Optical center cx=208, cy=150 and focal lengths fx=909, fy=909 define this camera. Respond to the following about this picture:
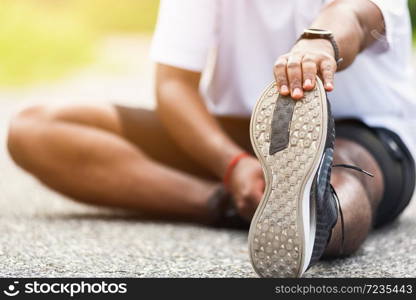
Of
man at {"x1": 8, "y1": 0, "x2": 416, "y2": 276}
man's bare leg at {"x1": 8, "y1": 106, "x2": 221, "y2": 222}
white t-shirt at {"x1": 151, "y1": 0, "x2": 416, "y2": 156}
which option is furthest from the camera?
man's bare leg at {"x1": 8, "y1": 106, "x2": 221, "y2": 222}

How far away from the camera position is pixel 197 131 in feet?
7.07

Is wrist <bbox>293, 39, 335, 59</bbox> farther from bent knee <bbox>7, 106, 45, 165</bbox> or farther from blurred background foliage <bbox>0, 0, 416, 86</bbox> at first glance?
blurred background foliage <bbox>0, 0, 416, 86</bbox>

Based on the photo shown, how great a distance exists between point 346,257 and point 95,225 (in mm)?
720

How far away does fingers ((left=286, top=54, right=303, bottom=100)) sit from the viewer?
1.49m

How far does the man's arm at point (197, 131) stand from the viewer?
2025 millimetres

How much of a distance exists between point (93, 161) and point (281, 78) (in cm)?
94

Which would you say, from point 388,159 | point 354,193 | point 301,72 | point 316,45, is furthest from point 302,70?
point 388,159

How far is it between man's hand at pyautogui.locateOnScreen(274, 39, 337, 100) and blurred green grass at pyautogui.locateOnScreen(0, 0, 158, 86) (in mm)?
5125

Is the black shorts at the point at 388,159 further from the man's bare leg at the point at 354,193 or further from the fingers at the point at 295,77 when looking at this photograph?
the fingers at the point at 295,77

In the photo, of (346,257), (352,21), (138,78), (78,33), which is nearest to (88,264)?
(346,257)

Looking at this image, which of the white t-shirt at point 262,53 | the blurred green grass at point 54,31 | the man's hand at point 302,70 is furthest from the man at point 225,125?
the blurred green grass at point 54,31

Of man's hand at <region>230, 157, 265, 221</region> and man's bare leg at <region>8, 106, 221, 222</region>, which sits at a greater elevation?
man's hand at <region>230, 157, 265, 221</region>

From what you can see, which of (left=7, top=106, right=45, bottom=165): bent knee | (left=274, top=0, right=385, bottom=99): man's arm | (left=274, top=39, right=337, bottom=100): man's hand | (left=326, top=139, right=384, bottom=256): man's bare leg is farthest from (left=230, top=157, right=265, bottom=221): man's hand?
(left=7, top=106, right=45, bottom=165): bent knee

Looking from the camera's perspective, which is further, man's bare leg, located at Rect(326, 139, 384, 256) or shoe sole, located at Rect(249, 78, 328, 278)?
man's bare leg, located at Rect(326, 139, 384, 256)
